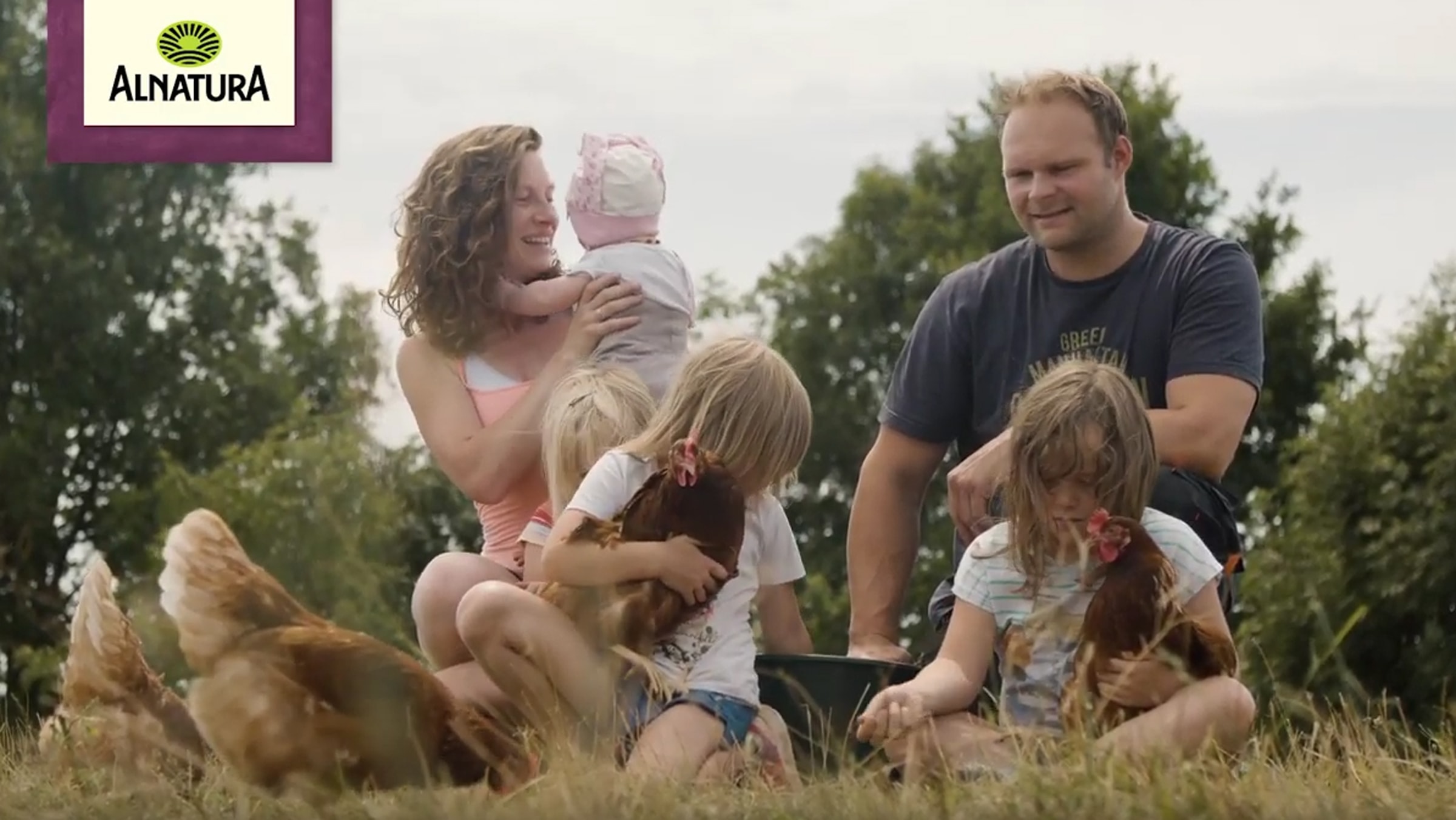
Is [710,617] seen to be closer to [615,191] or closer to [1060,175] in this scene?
[615,191]

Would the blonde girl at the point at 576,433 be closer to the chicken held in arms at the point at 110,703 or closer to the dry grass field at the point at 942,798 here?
the chicken held in arms at the point at 110,703

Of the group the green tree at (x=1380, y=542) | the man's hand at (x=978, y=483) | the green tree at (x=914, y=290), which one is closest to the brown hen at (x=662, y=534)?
the man's hand at (x=978, y=483)

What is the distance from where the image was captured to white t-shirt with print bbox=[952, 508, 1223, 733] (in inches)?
187

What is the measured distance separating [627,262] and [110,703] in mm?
1636

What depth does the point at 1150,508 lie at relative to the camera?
16.4ft

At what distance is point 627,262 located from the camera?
19.0 ft

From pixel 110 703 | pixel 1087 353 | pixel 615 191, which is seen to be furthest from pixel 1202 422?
pixel 110 703

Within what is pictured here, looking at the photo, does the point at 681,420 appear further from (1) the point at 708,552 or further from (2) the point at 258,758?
(2) the point at 258,758

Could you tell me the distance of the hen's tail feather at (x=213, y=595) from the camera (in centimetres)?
448

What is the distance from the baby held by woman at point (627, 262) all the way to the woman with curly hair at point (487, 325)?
0.18 feet

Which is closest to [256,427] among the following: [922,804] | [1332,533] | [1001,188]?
[1001,188]

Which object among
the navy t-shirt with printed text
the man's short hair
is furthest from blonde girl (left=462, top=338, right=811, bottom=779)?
the man's short hair

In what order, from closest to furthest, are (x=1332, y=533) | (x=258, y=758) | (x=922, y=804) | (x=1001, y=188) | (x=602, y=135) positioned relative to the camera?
1. (x=922, y=804)
2. (x=258, y=758)
3. (x=602, y=135)
4. (x=1332, y=533)
5. (x=1001, y=188)

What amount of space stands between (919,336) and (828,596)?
23.0 metres
